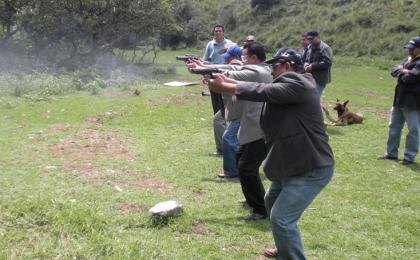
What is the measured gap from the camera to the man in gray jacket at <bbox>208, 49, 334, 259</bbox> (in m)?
3.80

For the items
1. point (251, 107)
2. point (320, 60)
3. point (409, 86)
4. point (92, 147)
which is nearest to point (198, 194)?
point (251, 107)

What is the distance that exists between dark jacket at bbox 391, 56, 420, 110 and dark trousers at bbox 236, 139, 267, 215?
3.61 meters

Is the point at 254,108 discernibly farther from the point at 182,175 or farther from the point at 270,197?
the point at 182,175

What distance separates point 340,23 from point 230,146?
28415 mm

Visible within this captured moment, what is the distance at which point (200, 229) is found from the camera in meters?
5.32

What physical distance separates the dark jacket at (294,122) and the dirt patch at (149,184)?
3.04 m

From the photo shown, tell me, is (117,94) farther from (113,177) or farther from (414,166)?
(414,166)

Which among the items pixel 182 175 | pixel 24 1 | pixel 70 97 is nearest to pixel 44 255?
pixel 182 175

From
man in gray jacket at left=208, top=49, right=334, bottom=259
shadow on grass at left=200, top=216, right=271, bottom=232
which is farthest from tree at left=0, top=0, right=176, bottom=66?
man in gray jacket at left=208, top=49, right=334, bottom=259

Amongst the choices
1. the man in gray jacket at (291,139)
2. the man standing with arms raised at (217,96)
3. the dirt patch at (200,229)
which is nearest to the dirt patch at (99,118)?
the man standing with arms raised at (217,96)

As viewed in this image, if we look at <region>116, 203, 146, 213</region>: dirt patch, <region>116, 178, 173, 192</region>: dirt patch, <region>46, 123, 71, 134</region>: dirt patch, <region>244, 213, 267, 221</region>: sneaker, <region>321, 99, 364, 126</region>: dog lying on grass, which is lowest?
<region>321, 99, 364, 126</region>: dog lying on grass

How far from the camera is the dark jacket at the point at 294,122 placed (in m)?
3.78

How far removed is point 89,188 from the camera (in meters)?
6.38

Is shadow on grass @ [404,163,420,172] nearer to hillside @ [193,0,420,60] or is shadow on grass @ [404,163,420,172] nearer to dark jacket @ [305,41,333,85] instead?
dark jacket @ [305,41,333,85]
